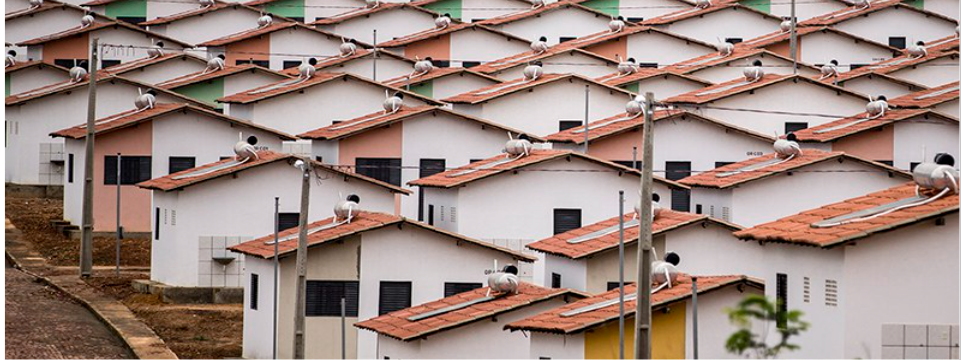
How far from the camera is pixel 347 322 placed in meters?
40.6

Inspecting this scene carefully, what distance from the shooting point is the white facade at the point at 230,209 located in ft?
163

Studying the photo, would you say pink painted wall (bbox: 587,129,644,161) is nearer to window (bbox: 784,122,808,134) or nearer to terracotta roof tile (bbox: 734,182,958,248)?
window (bbox: 784,122,808,134)

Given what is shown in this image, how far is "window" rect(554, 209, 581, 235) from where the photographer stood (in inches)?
1944

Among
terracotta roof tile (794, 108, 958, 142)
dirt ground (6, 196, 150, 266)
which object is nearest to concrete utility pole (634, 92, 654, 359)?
terracotta roof tile (794, 108, 958, 142)

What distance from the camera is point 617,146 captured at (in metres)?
55.6

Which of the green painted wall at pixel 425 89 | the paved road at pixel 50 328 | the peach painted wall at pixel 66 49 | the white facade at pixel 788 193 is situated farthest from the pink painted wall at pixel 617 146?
the peach painted wall at pixel 66 49

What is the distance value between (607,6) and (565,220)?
4241 centimetres

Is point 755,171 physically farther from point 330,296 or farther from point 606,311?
point 606,311

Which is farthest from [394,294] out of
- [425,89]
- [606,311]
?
[425,89]

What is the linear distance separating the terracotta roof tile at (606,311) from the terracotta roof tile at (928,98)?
92.2 feet

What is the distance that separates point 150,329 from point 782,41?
37922 mm

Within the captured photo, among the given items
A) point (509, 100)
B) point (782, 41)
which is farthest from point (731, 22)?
point (509, 100)

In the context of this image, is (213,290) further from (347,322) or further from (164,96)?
(164,96)

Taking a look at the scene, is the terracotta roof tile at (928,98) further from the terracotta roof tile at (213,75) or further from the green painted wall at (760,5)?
the green painted wall at (760,5)
